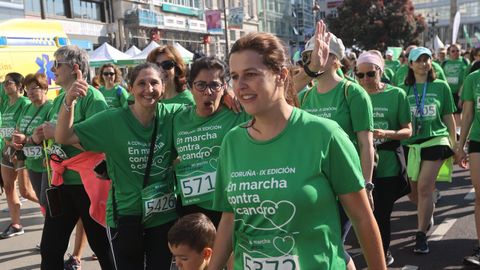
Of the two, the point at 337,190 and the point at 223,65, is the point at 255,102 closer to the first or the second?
the point at 337,190

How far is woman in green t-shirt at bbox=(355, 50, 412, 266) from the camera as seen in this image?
14.4ft

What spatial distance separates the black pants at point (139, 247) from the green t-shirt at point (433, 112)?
10.2ft

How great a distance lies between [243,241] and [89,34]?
120 ft

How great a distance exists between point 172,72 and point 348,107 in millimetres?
1516

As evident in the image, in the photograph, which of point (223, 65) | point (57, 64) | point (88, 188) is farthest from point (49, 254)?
point (223, 65)

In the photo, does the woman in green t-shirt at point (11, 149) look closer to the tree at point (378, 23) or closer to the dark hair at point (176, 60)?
the dark hair at point (176, 60)

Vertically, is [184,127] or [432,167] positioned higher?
[184,127]

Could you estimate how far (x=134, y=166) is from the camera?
3.28m

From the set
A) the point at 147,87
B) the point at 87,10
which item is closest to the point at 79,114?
the point at 147,87

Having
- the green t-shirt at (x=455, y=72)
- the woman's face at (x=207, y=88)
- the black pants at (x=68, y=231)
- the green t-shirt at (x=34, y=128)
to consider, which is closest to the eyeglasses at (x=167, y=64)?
the woman's face at (x=207, y=88)

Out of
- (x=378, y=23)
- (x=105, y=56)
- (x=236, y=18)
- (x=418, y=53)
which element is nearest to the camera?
(x=418, y=53)

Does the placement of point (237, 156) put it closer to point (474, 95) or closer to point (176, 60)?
point (176, 60)

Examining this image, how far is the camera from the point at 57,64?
3.86m

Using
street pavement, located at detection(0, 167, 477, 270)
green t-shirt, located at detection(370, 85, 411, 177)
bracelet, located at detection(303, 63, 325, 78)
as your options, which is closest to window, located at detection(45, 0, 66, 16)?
street pavement, located at detection(0, 167, 477, 270)
